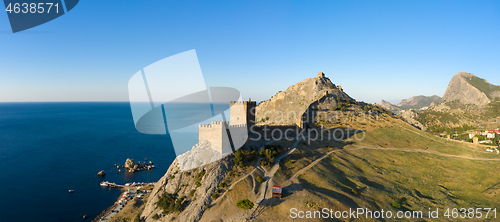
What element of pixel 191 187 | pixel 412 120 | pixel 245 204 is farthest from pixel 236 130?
pixel 412 120

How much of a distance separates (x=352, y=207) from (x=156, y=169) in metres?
71.0

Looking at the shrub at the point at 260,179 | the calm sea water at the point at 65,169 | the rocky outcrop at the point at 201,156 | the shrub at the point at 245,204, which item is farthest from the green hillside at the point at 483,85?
the calm sea water at the point at 65,169

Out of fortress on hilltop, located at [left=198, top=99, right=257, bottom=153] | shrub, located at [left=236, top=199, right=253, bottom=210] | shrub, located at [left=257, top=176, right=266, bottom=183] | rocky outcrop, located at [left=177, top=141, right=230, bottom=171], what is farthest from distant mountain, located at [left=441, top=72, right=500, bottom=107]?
shrub, located at [left=236, top=199, right=253, bottom=210]

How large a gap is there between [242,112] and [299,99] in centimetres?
5518

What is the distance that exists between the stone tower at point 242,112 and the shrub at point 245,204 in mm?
19535

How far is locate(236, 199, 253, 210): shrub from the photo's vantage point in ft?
103

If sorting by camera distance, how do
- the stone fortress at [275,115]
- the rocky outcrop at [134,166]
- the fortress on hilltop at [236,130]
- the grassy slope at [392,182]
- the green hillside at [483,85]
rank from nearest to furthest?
A: the grassy slope at [392,182] < the fortress on hilltop at [236,130] < the stone fortress at [275,115] < the rocky outcrop at [134,166] < the green hillside at [483,85]

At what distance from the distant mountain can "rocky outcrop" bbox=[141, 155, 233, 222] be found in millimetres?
181704

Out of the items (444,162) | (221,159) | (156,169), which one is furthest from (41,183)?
(444,162)

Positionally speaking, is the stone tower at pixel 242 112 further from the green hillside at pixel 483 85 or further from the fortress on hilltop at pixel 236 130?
Result: the green hillside at pixel 483 85

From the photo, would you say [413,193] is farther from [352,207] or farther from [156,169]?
[156,169]

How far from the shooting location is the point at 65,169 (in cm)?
7831

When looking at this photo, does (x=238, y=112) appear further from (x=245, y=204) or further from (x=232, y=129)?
(x=245, y=204)

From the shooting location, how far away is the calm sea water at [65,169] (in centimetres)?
5409
